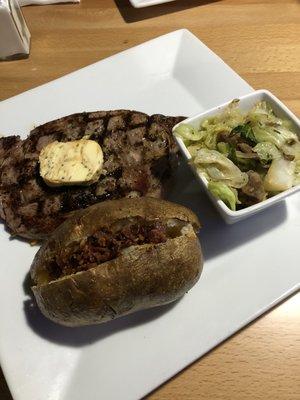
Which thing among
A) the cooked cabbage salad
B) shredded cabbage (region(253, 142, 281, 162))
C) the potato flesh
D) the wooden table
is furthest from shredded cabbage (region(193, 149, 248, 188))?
the wooden table

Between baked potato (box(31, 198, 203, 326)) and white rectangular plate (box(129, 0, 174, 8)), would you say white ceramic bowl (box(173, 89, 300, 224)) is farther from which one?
white rectangular plate (box(129, 0, 174, 8))

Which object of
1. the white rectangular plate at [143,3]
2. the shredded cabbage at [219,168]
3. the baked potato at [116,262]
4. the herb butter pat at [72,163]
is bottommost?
the baked potato at [116,262]

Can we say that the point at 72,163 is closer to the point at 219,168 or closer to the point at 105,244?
the point at 105,244

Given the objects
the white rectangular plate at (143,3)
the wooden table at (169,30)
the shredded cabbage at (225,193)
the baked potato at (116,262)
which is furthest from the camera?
the white rectangular plate at (143,3)

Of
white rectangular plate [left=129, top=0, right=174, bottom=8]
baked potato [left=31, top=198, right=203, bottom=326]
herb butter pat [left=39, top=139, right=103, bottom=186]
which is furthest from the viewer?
white rectangular plate [left=129, top=0, right=174, bottom=8]

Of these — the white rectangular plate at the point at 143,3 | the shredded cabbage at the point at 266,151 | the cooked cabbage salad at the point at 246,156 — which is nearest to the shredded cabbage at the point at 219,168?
the cooked cabbage salad at the point at 246,156

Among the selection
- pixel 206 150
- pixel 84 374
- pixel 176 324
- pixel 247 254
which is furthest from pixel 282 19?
pixel 84 374

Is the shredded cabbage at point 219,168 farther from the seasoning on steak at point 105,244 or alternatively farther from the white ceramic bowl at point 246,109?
the seasoning on steak at point 105,244

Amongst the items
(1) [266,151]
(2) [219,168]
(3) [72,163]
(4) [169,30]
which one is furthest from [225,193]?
(4) [169,30]
